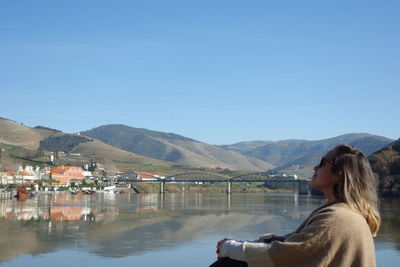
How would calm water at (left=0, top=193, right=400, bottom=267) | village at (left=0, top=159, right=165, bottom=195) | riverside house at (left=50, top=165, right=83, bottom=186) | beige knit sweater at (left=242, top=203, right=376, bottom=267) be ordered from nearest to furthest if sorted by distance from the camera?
beige knit sweater at (left=242, top=203, right=376, bottom=267), calm water at (left=0, top=193, right=400, bottom=267), village at (left=0, top=159, right=165, bottom=195), riverside house at (left=50, top=165, right=83, bottom=186)

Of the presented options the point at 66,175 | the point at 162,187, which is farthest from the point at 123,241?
the point at 162,187

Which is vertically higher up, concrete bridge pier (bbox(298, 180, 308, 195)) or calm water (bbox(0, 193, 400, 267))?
concrete bridge pier (bbox(298, 180, 308, 195))

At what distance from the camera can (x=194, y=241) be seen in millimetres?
26031

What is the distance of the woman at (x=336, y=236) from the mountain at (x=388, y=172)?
7556 cm

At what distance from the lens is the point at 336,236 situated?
2.52 meters

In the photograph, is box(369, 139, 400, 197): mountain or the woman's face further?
box(369, 139, 400, 197): mountain

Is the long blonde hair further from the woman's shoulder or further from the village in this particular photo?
the village

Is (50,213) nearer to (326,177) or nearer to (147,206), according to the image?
(147,206)

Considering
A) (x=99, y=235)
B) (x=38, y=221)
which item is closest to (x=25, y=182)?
(x=38, y=221)

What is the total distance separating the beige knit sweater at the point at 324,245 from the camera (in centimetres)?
252

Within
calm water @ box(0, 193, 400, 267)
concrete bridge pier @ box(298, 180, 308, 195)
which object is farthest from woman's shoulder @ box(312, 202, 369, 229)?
concrete bridge pier @ box(298, 180, 308, 195)

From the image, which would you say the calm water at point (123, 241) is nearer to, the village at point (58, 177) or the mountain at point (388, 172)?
the mountain at point (388, 172)

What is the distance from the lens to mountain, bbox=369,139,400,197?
3034 inches

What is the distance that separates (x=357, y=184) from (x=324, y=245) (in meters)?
0.38
